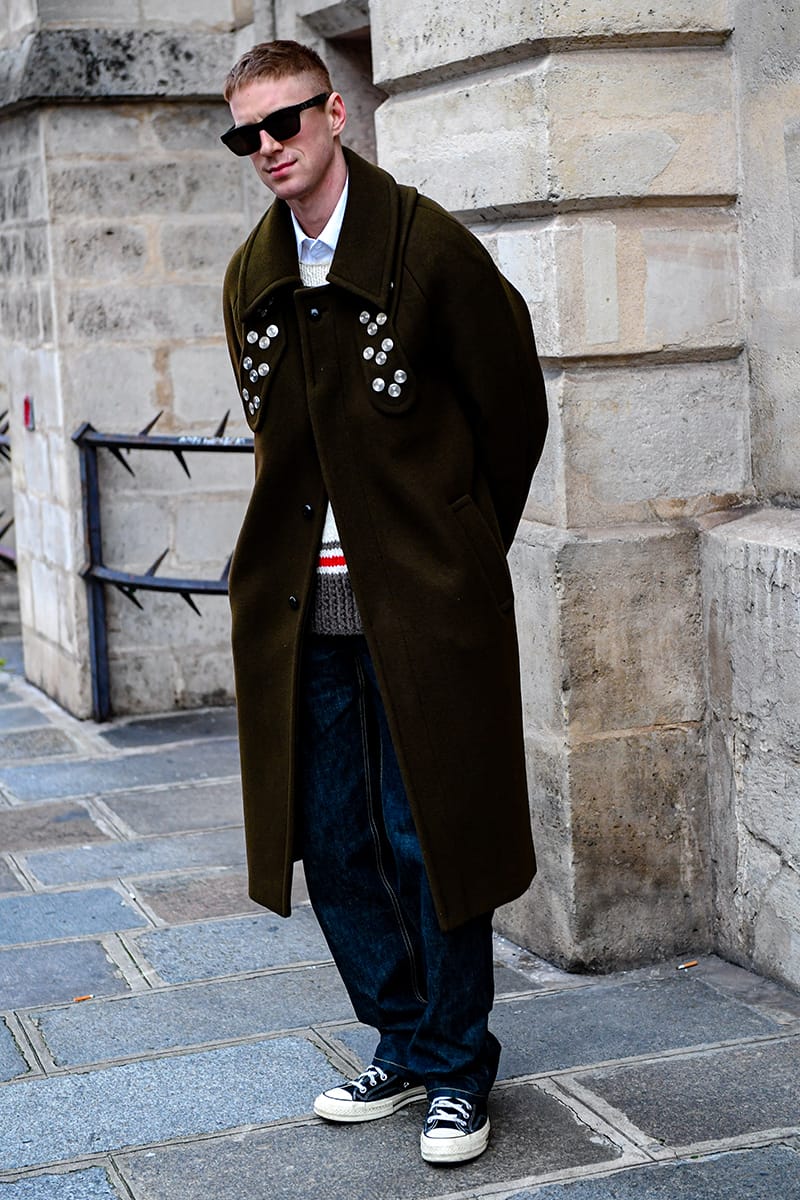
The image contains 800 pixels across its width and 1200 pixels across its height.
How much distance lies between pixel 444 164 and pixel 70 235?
112 inches

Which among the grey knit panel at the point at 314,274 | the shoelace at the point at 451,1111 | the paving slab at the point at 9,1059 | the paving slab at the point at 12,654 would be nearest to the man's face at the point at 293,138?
the grey knit panel at the point at 314,274

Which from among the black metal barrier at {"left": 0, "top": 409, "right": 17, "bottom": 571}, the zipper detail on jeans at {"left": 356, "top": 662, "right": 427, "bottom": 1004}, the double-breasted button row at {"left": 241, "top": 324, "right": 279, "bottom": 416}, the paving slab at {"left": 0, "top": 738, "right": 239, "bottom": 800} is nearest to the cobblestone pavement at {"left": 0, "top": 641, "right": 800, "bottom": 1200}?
the zipper detail on jeans at {"left": 356, "top": 662, "right": 427, "bottom": 1004}

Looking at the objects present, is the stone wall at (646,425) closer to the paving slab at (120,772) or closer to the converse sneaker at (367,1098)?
the converse sneaker at (367,1098)

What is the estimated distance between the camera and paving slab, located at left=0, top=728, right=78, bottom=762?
246 inches

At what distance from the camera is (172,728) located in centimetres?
657

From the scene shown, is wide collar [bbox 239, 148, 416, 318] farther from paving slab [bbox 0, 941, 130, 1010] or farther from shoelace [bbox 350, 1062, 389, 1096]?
paving slab [bbox 0, 941, 130, 1010]

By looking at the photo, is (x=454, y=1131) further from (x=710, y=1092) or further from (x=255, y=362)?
(x=255, y=362)

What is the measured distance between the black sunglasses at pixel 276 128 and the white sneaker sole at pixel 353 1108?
165 centimetres

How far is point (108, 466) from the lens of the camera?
660 centimetres

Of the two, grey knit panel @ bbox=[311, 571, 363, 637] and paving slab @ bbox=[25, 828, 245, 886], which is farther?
paving slab @ bbox=[25, 828, 245, 886]

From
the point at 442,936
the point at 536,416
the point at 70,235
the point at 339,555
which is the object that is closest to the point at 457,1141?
the point at 442,936

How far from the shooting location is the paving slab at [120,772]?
5770mm

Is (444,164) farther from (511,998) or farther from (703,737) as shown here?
(511,998)

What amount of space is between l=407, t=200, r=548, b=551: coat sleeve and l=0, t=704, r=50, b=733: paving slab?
13.3ft
